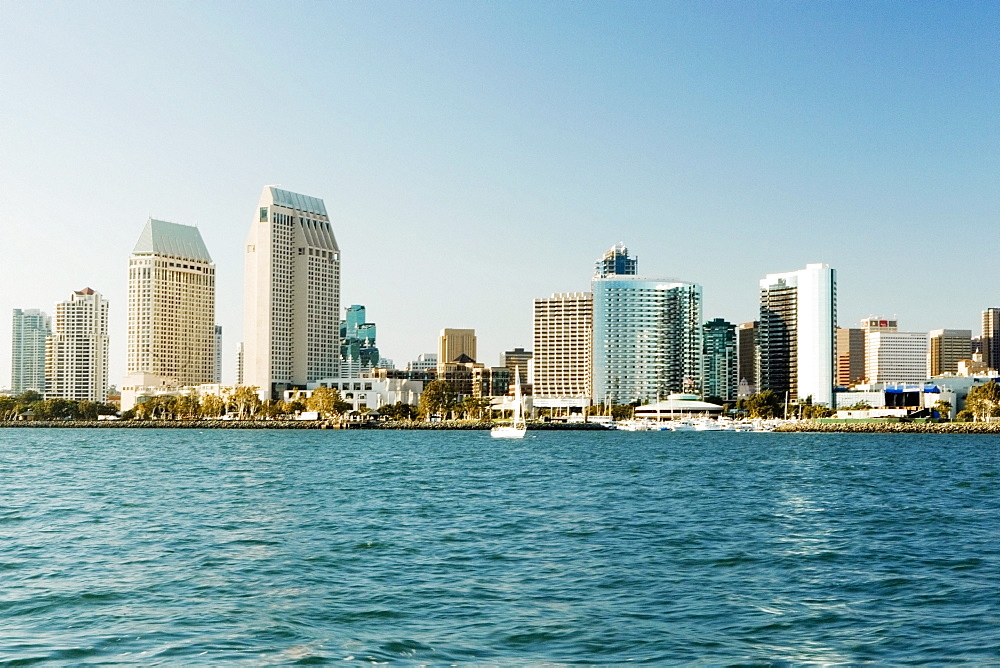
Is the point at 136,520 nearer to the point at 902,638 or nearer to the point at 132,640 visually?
the point at 132,640

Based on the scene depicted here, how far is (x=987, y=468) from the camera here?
85.0m

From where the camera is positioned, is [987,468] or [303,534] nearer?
[303,534]

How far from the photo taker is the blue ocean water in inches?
812

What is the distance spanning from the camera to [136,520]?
42.3 meters

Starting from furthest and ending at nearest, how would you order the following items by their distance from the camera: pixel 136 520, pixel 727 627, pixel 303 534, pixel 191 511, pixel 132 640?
pixel 191 511 → pixel 136 520 → pixel 303 534 → pixel 727 627 → pixel 132 640

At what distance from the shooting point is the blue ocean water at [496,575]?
67.7ft

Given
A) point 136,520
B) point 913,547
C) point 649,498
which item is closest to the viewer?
point 913,547

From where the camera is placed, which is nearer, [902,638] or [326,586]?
[902,638]

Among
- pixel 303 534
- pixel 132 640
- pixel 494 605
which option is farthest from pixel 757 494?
pixel 132 640

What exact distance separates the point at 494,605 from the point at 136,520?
2301 centimetres

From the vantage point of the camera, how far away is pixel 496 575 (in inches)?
1126

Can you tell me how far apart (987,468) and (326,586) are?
72.7 metres

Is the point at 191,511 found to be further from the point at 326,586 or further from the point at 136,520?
the point at 326,586

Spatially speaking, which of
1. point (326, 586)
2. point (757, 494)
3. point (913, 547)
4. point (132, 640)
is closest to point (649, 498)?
point (757, 494)
